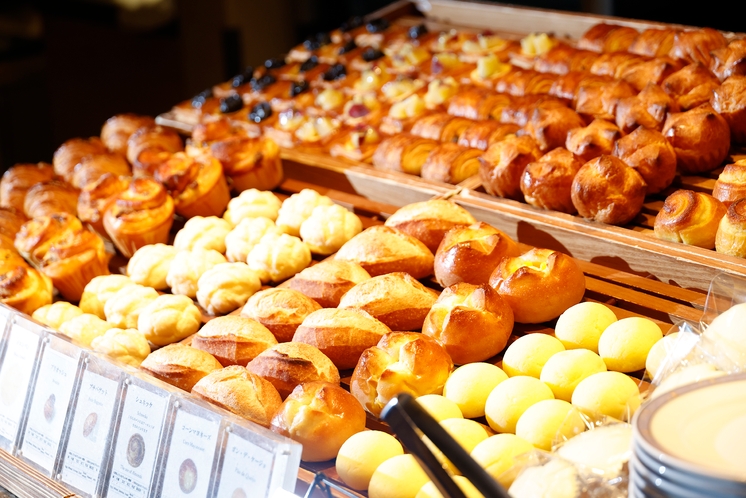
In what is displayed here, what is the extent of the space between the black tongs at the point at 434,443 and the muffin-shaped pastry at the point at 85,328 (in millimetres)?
1745

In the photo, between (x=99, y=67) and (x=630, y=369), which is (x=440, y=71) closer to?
(x=630, y=369)

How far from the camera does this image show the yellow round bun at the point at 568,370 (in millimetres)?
2143

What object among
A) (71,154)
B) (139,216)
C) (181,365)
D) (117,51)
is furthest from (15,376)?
(117,51)

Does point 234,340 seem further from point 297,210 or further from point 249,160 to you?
point 249,160

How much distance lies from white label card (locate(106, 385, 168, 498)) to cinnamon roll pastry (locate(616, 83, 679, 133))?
2163 mm

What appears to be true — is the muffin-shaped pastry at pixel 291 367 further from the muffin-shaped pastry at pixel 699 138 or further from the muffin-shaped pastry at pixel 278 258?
the muffin-shaped pastry at pixel 699 138

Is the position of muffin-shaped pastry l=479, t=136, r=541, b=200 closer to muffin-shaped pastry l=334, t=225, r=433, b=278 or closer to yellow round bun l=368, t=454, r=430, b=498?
muffin-shaped pastry l=334, t=225, r=433, b=278

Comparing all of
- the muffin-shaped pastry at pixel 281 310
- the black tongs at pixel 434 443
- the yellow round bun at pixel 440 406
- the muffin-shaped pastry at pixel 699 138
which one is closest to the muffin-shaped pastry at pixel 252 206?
the muffin-shaped pastry at pixel 281 310

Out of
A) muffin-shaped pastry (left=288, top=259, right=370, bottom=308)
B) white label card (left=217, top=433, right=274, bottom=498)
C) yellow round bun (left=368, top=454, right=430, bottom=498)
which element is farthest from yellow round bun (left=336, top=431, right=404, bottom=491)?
muffin-shaped pastry (left=288, top=259, right=370, bottom=308)

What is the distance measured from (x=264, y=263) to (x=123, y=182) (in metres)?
1.01

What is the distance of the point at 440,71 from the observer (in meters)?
4.50

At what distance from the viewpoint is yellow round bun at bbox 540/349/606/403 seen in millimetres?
2143

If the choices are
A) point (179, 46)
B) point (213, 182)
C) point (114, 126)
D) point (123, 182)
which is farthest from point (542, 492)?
point (179, 46)

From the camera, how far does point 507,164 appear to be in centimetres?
312
